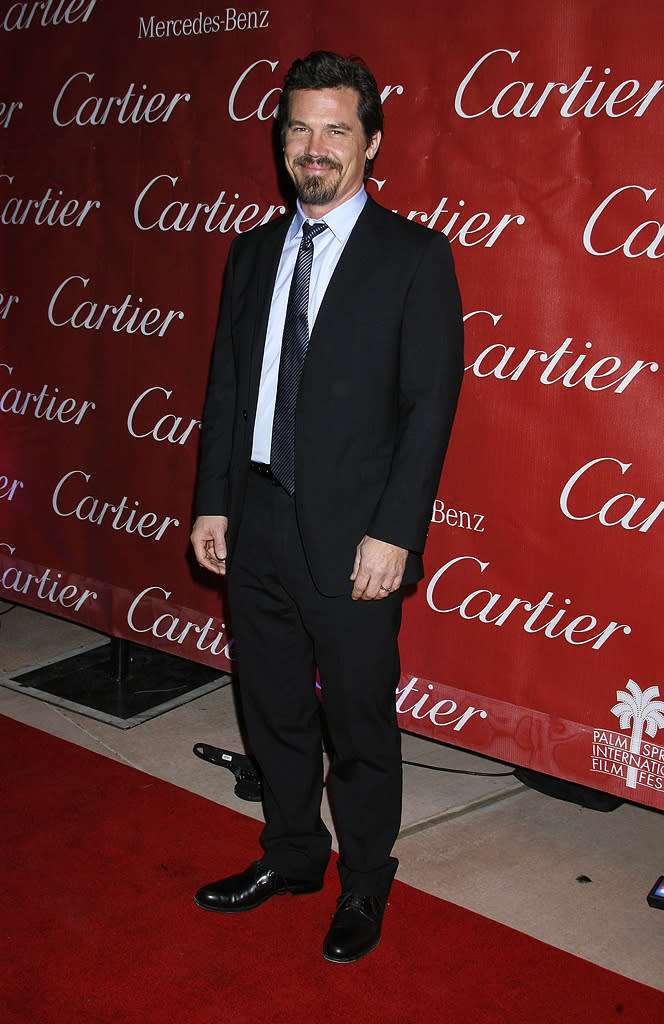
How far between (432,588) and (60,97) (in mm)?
1925

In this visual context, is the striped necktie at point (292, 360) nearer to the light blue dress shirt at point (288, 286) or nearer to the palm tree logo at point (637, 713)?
the light blue dress shirt at point (288, 286)

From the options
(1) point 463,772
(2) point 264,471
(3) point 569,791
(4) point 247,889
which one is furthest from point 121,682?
(2) point 264,471

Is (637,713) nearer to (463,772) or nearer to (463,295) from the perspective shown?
(463,772)

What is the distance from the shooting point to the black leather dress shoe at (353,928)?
2164mm

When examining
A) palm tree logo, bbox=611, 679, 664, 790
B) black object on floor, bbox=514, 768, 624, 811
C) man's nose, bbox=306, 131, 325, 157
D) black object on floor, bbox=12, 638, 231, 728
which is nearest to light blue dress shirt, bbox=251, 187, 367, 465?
man's nose, bbox=306, 131, 325, 157

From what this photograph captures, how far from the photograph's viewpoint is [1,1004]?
1.99 m

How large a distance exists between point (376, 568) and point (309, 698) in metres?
0.44

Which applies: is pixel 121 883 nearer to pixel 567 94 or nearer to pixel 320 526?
pixel 320 526

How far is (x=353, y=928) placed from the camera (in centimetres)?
219

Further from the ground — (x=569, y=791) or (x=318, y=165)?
(x=318, y=165)

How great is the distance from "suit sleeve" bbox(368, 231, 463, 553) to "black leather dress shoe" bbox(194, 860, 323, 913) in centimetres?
85

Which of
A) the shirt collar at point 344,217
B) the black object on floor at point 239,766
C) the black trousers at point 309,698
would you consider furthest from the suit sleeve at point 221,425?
the black object on floor at point 239,766

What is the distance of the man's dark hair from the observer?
2.01m

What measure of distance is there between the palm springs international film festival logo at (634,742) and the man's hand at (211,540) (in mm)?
984
